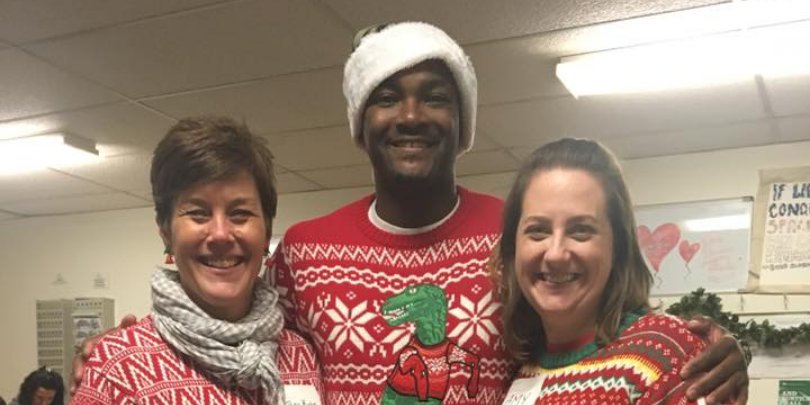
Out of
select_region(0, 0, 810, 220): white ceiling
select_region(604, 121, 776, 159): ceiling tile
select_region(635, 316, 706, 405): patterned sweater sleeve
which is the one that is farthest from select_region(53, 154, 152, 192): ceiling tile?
select_region(635, 316, 706, 405): patterned sweater sleeve

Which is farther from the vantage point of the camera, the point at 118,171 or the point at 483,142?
the point at 118,171

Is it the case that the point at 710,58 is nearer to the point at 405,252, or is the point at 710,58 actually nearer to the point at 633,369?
the point at 405,252

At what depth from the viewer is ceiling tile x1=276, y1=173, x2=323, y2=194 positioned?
5062 millimetres

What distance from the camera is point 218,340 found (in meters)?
1.38

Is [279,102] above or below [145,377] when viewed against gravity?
above

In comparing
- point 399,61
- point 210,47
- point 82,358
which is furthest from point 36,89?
point 399,61

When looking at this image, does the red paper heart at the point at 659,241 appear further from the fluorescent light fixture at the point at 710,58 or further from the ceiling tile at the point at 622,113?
the fluorescent light fixture at the point at 710,58

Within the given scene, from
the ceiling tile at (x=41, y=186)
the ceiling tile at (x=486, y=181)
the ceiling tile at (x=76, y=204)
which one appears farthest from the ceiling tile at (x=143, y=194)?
the ceiling tile at (x=486, y=181)

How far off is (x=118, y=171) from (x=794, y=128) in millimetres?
3766

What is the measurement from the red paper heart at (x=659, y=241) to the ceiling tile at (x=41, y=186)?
3.44m

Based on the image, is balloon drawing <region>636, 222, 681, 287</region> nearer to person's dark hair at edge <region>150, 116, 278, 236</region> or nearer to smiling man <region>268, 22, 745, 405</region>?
smiling man <region>268, 22, 745, 405</region>

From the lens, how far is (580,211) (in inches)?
50.6

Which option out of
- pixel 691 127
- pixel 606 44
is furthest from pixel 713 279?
pixel 606 44

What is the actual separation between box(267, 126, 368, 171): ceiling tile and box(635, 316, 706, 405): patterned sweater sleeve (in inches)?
111
